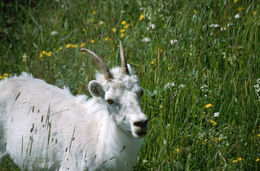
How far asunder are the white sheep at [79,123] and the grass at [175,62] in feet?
1.16

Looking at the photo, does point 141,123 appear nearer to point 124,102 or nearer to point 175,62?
point 124,102

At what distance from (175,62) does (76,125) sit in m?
1.65

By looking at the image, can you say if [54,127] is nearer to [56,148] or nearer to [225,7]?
[56,148]

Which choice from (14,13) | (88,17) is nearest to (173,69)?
(88,17)

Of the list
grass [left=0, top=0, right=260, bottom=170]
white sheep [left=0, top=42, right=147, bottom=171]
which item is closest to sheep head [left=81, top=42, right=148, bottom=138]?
white sheep [left=0, top=42, right=147, bottom=171]

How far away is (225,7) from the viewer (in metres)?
6.11

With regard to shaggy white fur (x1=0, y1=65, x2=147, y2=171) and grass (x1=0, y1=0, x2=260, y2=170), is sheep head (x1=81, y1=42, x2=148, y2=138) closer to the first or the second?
shaggy white fur (x1=0, y1=65, x2=147, y2=171)

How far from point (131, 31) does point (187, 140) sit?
2456 mm

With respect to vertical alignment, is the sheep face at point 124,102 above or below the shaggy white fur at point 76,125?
above

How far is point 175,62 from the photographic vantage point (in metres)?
5.20

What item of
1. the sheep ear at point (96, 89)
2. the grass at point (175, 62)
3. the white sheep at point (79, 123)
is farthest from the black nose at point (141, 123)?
the sheep ear at point (96, 89)

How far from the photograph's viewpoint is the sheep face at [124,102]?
3598 mm

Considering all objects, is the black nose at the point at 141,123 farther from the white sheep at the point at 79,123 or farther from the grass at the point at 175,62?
the grass at the point at 175,62

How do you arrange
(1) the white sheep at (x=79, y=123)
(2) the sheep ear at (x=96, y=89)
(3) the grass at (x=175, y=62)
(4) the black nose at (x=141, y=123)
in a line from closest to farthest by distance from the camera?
(4) the black nose at (x=141, y=123) < (1) the white sheep at (x=79, y=123) < (2) the sheep ear at (x=96, y=89) < (3) the grass at (x=175, y=62)
